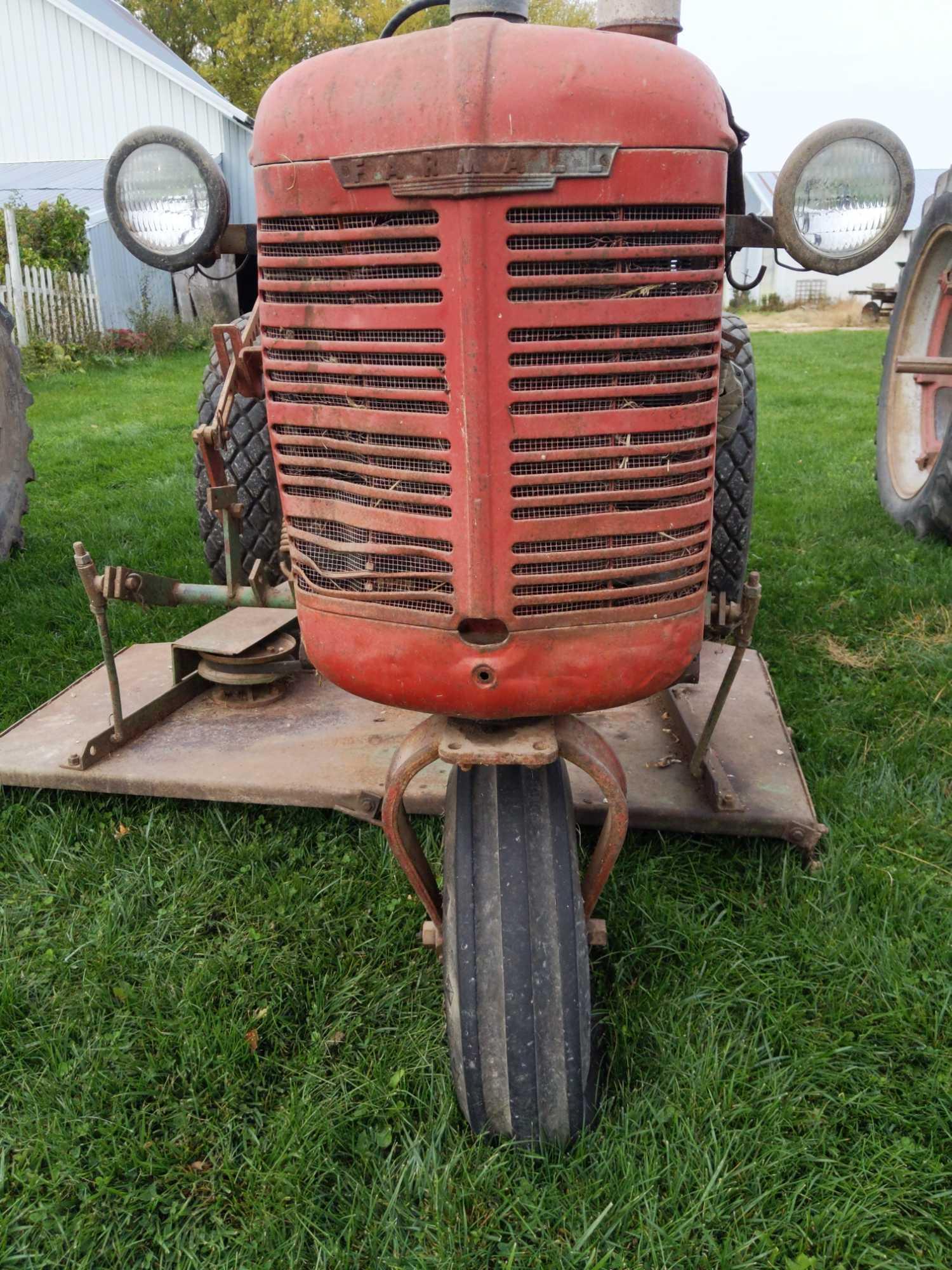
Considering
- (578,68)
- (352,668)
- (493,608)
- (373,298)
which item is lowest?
(352,668)

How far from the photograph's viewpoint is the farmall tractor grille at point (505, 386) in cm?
140

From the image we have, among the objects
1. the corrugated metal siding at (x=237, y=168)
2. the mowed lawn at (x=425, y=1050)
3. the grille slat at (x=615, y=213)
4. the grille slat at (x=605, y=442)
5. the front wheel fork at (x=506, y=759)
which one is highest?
the corrugated metal siding at (x=237, y=168)

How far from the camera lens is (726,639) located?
2939 mm

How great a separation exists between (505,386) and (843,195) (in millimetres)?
885

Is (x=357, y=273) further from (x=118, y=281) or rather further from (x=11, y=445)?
(x=118, y=281)

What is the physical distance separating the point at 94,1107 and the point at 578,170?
166 centimetres

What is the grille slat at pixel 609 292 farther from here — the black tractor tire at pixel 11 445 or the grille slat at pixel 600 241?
the black tractor tire at pixel 11 445

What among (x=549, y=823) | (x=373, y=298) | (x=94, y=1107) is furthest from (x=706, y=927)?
(x=373, y=298)

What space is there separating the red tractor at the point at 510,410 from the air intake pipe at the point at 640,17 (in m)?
0.46

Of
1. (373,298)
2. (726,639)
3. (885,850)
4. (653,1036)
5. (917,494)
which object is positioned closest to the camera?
(373,298)

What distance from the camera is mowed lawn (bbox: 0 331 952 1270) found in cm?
162

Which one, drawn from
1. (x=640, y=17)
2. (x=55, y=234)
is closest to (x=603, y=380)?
(x=640, y=17)

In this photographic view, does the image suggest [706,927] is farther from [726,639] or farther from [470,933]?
[726,639]

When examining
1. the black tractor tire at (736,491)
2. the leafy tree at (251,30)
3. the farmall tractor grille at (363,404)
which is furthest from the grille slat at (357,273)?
the leafy tree at (251,30)
